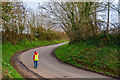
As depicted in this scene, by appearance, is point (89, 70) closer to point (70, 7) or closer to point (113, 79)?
point (113, 79)

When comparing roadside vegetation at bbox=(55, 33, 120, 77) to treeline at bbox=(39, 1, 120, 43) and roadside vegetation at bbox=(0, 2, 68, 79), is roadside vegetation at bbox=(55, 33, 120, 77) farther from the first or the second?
roadside vegetation at bbox=(0, 2, 68, 79)

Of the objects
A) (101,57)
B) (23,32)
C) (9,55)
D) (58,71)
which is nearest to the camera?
(58,71)

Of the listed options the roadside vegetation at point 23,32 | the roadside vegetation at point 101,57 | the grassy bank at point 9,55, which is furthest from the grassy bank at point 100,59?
the roadside vegetation at point 23,32

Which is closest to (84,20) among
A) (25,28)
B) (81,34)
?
(81,34)

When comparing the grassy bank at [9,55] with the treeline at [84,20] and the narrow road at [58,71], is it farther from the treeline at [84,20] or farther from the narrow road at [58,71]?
the treeline at [84,20]

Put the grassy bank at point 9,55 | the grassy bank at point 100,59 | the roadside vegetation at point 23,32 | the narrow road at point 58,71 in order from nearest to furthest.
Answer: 1. the grassy bank at point 9,55
2. the narrow road at point 58,71
3. the grassy bank at point 100,59
4. the roadside vegetation at point 23,32

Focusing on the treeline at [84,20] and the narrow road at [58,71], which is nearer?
the narrow road at [58,71]

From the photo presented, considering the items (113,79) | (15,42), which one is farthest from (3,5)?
(15,42)

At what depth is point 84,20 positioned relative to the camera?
62.1 ft

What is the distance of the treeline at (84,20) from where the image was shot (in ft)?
52.9

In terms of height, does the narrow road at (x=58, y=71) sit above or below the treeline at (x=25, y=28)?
below

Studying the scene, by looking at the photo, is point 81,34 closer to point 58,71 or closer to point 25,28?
point 58,71

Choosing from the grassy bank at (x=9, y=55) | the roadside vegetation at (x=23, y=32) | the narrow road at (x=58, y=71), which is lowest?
the narrow road at (x=58, y=71)

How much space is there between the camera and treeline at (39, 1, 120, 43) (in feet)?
52.9
